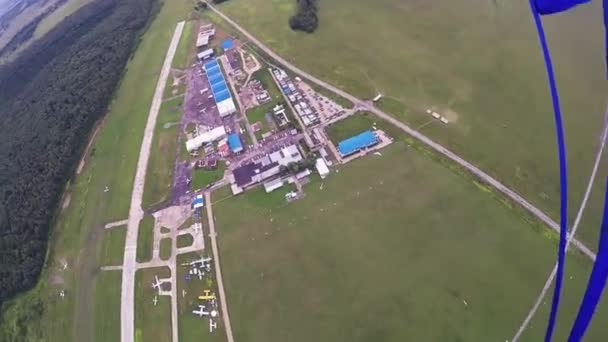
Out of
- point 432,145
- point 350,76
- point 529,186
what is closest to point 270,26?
point 350,76

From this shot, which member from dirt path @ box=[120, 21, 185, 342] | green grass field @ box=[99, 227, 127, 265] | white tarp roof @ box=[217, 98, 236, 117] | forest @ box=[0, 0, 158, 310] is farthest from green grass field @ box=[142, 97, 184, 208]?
forest @ box=[0, 0, 158, 310]

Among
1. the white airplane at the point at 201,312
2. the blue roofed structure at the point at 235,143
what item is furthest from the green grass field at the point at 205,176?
the white airplane at the point at 201,312

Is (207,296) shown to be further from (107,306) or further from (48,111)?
(48,111)

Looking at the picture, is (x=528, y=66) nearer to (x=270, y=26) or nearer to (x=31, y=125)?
(x=270, y=26)

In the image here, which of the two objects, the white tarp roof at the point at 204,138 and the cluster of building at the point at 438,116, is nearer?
the cluster of building at the point at 438,116

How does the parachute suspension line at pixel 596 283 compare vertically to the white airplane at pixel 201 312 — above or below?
above

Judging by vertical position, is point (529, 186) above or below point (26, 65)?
below

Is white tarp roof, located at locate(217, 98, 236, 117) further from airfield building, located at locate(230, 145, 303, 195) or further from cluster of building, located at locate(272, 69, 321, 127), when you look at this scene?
airfield building, located at locate(230, 145, 303, 195)

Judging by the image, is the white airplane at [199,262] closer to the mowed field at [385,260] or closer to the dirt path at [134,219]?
the mowed field at [385,260]
